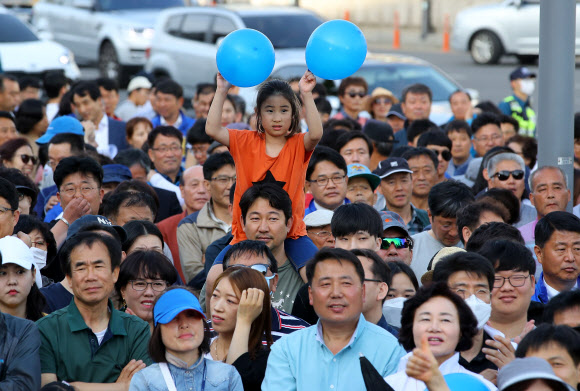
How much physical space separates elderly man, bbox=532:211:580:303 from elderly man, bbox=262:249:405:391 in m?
1.77

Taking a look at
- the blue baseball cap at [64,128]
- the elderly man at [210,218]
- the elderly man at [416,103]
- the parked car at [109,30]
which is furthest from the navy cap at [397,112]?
the parked car at [109,30]

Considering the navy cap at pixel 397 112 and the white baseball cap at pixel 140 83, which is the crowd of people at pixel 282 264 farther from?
the white baseball cap at pixel 140 83

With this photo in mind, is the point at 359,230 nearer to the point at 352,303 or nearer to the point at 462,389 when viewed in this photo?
the point at 352,303

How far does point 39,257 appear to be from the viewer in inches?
257

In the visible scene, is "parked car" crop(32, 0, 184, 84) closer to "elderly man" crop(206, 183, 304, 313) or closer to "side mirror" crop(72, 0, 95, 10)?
"side mirror" crop(72, 0, 95, 10)

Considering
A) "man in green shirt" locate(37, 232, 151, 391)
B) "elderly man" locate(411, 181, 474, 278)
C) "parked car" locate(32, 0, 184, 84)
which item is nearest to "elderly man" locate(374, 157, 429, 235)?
"elderly man" locate(411, 181, 474, 278)

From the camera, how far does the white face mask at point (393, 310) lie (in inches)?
241

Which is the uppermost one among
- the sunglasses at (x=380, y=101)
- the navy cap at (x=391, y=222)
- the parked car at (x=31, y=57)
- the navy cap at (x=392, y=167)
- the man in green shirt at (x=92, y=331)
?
the parked car at (x=31, y=57)

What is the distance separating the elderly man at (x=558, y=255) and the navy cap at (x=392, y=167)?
1859mm

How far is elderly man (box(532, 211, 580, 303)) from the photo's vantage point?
6.50 meters

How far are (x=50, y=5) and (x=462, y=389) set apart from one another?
20.0 metres

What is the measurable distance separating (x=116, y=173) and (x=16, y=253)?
296 centimetres

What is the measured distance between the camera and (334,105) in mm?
14266

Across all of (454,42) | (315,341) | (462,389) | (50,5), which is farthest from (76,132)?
(454,42)
